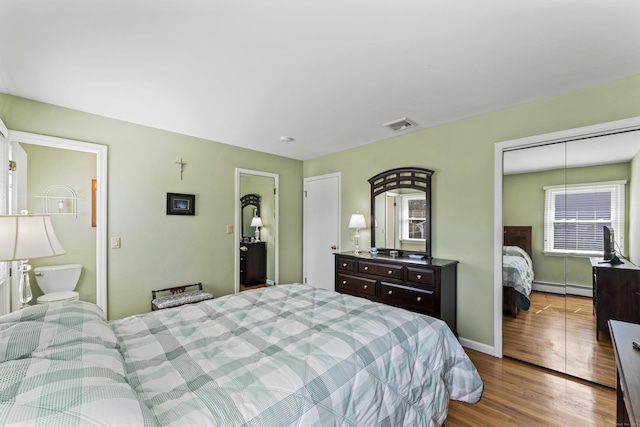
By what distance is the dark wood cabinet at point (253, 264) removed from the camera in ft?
16.9

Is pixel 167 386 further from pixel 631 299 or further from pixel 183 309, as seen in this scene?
pixel 631 299

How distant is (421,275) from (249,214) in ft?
11.1

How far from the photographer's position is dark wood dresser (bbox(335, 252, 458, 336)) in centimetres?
277

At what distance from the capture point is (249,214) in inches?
204

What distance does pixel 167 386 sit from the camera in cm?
110

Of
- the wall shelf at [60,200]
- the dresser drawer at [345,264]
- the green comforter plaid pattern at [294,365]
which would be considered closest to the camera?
the green comforter plaid pattern at [294,365]

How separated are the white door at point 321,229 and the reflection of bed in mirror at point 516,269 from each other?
2204 millimetres

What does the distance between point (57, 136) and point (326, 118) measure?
2.65 metres

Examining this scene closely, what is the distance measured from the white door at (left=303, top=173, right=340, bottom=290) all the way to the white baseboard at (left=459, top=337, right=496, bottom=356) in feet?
6.43

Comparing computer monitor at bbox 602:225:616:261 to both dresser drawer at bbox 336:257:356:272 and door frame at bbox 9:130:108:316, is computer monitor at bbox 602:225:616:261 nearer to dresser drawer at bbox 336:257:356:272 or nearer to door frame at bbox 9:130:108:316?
dresser drawer at bbox 336:257:356:272

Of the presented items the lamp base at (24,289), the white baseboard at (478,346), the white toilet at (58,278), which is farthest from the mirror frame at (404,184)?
the white toilet at (58,278)

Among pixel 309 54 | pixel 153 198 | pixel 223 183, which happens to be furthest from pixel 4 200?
pixel 309 54

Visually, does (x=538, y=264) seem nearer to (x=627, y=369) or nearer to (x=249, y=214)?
(x=627, y=369)

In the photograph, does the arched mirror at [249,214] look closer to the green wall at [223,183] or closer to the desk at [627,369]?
the green wall at [223,183]
